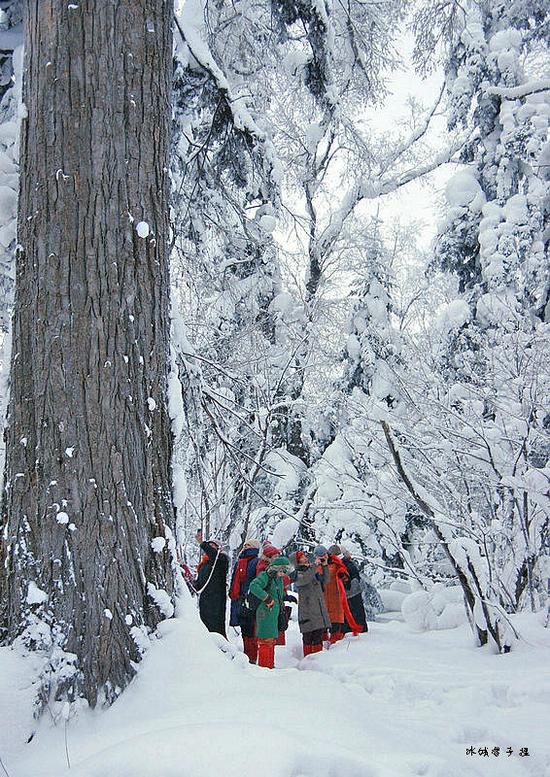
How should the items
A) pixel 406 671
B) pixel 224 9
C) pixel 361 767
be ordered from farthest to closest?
pixel 406 671 < pixel 224 9 < pixel 361 767

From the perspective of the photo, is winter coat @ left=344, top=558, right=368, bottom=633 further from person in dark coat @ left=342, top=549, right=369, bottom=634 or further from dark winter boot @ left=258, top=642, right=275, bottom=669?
dark winter boot @ left=258, top=642, right=275, bottom=669

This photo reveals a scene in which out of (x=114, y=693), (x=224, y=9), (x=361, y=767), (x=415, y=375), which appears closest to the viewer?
(x=361, y=767)

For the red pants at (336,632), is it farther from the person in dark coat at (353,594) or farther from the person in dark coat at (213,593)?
the person in dark coat at (213,593)

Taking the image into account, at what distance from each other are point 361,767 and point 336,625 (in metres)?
6.86

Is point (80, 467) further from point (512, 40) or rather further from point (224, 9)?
point (512, 40)

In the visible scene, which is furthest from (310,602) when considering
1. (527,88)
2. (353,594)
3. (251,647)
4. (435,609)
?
(527,88)

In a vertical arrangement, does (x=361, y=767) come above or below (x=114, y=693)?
below

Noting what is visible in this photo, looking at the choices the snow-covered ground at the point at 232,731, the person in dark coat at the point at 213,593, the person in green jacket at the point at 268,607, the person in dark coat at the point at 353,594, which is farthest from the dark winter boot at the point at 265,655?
the snow-covered ground at the point at 232,731

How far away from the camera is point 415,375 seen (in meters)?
9.91

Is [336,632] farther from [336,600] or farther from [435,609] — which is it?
[435,609]

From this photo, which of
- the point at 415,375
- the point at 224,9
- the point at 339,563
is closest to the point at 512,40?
the point at 415,375

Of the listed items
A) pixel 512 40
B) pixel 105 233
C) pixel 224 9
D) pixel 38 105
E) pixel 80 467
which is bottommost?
pixel 80 467

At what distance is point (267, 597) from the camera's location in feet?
22.6

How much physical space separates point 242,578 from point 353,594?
2.16 m
